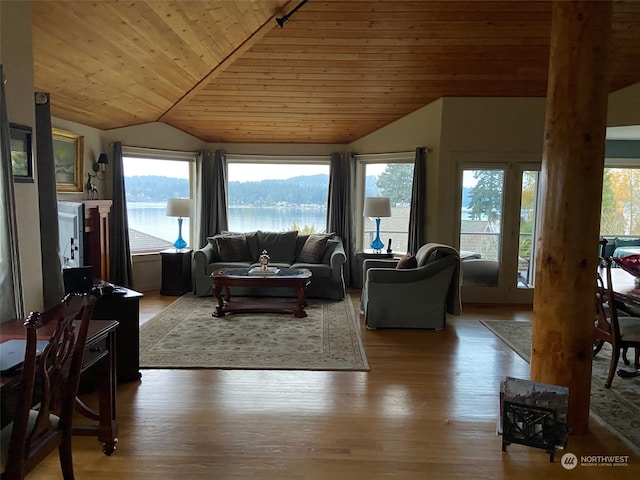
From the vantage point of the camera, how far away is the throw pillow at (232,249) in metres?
6.57

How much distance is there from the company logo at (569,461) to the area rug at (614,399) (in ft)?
1.28

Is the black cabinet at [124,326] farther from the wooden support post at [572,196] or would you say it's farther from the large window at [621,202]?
the large window at [621,202]

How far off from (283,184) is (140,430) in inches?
209

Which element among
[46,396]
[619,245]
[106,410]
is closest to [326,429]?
[106,410]

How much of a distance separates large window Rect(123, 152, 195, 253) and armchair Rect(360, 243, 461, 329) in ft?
12.0

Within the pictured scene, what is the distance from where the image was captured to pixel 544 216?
2.79 metres

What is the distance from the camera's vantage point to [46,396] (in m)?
1.78

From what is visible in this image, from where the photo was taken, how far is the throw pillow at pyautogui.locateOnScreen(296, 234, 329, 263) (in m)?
6.53

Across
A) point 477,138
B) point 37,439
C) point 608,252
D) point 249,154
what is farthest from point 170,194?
point 608,252

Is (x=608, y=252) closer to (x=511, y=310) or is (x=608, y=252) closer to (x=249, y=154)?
(x=511, y=310)

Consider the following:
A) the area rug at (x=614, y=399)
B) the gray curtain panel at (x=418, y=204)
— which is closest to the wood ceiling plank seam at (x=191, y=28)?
the gray curtain panel at (x=418, y=204)

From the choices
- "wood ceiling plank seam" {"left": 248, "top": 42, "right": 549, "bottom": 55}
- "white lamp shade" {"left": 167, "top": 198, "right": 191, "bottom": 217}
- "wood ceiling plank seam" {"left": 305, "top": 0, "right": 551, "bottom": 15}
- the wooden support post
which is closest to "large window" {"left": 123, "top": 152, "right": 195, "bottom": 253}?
"white lamp shade" {"left": 167, "top": 198, "right": 191, "bottom": 217}

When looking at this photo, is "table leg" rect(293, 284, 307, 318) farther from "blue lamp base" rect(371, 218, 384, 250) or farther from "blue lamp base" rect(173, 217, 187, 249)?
"blue lamp base" rect(173, 217, 187, 249)

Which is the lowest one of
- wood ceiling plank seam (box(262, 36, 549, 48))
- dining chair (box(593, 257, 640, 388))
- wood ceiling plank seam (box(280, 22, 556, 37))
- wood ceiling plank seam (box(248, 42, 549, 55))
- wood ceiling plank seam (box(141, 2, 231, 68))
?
dining chair (box(593, 257, 640, 388))
